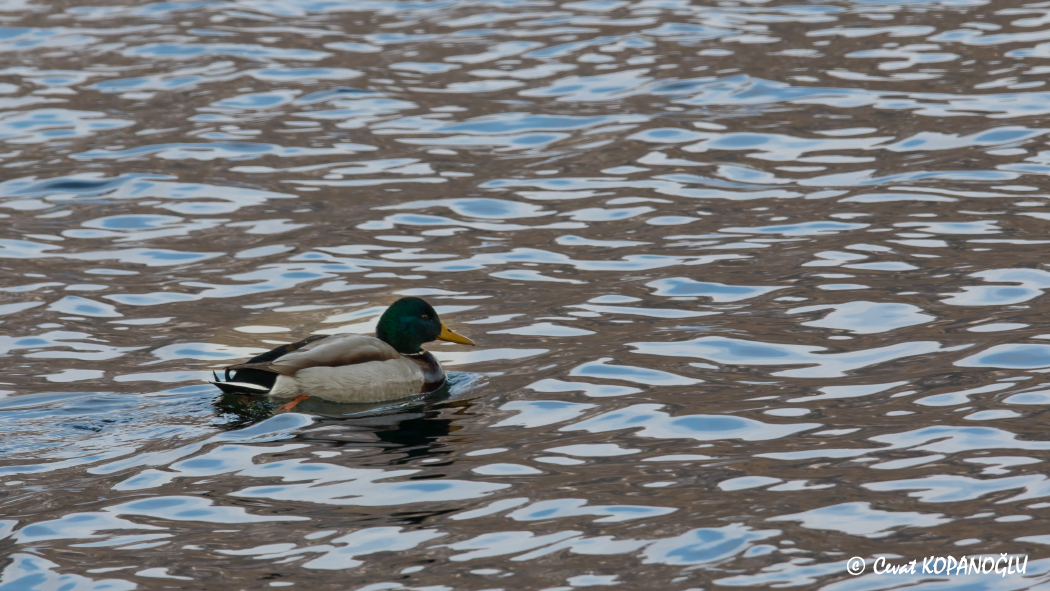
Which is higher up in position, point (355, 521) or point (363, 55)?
point (363, 55)

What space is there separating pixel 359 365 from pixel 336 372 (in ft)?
0.62

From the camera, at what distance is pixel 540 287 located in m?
10.7

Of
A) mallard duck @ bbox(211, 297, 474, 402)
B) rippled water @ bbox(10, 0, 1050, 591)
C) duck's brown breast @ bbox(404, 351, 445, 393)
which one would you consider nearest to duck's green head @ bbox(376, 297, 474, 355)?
mallard duck @ bbox(211, 297, 474, 402)

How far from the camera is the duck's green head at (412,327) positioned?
9148 mm

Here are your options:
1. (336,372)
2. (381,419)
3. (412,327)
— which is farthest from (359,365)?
(412,327)

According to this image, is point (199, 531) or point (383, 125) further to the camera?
point (383, 125)

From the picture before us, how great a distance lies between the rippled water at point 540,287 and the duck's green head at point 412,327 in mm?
328

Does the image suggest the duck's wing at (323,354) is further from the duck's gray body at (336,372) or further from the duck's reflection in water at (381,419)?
the duck's reflection in water at (381,419)

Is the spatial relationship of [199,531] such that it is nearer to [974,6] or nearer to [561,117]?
[561,117]

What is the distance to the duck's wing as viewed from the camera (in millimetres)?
8438

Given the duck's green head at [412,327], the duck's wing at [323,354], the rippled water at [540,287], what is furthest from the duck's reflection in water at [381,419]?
the duck's green head at [412,327]

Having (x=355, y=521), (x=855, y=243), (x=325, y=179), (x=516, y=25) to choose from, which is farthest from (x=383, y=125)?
(x=355, y=521)

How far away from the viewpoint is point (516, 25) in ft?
64.4

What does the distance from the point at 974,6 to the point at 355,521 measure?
15.3 meters
